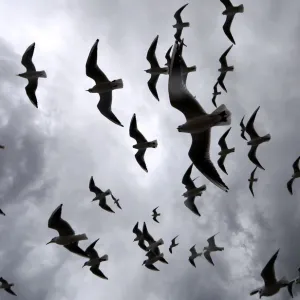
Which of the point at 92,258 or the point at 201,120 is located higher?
the point at 92,258

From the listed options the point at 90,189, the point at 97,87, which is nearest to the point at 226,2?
the point at 97,87

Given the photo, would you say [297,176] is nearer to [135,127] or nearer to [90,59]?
[135,127]

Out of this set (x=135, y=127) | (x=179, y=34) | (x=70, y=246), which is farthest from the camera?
(x=179, y=34)

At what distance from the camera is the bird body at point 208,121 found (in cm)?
1442

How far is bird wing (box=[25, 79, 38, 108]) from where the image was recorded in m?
29.3

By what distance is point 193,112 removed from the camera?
49.0 ft

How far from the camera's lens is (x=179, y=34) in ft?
106

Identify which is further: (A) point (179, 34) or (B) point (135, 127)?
(A) point (179, 34)

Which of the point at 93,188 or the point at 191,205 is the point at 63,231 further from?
the point at 93,188

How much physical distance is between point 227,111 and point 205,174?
6.21 ft

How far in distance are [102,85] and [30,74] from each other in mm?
5339

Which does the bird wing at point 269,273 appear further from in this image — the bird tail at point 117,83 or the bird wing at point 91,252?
the bird tail at point 117,83

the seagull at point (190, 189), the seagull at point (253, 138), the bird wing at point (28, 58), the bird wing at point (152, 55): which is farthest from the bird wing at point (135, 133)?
the bird wing at point (28, 58)

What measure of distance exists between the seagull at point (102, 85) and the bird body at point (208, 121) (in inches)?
383
